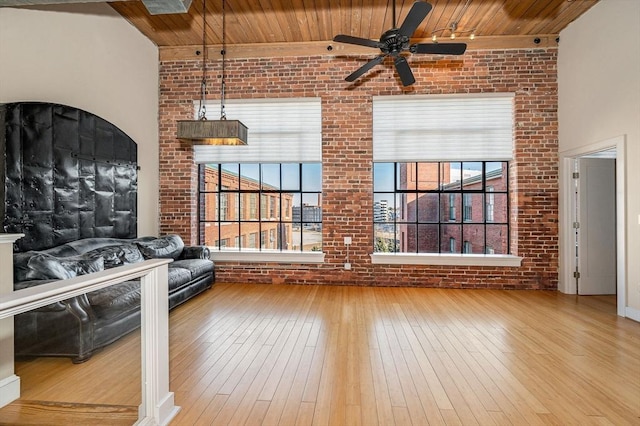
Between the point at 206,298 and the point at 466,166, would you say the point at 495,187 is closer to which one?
the point at 466,166

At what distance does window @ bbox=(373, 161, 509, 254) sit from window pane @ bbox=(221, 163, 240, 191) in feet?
8.11

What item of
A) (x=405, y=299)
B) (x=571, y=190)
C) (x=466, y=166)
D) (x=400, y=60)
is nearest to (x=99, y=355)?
(x=405, y=299)

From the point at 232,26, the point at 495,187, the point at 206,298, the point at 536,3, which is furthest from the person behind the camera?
the point at 495,187

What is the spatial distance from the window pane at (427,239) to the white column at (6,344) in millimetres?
4940

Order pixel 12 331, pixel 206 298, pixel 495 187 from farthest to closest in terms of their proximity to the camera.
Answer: pixel 495 187, pixel 206 298, pixel 12 331

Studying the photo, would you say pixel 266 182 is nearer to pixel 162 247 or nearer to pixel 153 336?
pixel 162 247

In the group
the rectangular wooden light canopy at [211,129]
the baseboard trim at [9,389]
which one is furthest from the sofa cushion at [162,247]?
the baseboard trim at [9,389]

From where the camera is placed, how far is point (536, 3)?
4211 millimetres

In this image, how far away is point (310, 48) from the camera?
525 centimetres

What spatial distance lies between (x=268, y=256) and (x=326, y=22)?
3.78 m

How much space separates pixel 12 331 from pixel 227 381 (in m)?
1.33

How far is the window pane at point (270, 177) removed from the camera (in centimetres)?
554

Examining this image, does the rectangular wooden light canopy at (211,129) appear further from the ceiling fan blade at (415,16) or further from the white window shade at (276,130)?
the ceiling fan blade at (415,16)

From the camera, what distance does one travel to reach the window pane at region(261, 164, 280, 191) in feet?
18.2
